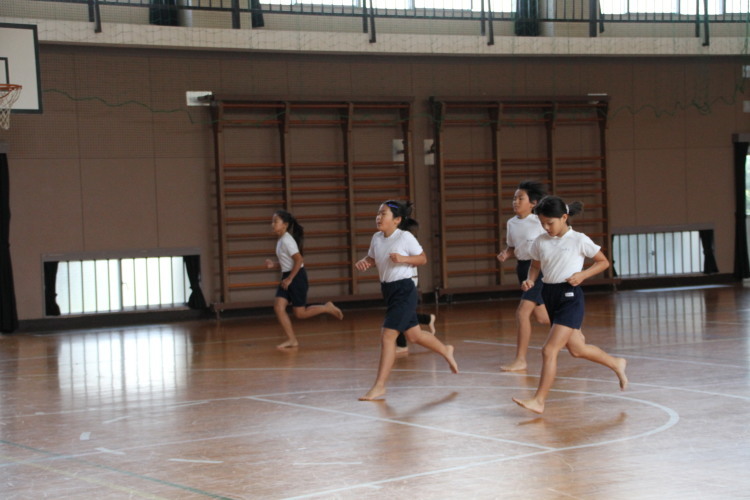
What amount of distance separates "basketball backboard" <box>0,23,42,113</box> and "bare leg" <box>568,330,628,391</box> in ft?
21.5

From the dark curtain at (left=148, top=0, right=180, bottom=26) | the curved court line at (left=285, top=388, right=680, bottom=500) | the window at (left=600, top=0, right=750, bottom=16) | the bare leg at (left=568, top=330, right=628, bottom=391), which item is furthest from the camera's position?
the window at (left=600, top=0, right=750, bottom=16)

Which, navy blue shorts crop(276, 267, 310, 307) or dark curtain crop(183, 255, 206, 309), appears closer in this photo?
navy blue shorts crop(276, 267, 310, 307)

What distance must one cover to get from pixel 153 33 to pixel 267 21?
6.06ft

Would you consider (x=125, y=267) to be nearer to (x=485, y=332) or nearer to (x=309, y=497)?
(x=485, y=332)

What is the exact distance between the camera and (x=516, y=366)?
7477 mm

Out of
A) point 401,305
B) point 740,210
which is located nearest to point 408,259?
point 401,305

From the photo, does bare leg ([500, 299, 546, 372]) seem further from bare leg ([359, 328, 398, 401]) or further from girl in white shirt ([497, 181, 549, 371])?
bare leg ([359, 328, 398, 401])

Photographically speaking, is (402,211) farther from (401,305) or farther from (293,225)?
(293,225)

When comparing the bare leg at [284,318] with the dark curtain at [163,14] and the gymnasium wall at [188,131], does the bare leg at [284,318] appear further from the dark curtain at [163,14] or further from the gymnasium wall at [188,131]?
the dark curtain at [163,14]

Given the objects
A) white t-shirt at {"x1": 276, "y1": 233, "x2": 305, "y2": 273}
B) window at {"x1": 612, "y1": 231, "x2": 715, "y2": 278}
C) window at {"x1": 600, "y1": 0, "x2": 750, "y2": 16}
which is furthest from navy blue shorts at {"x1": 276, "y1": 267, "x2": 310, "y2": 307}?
window at {"x1": 600, "y1": 0, "x2": 750, "y2": 16}

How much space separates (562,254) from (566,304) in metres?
0.30

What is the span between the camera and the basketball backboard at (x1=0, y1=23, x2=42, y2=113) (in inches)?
392

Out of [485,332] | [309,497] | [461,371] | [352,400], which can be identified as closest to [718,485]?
[309,497]

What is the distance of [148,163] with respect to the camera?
12.7m
